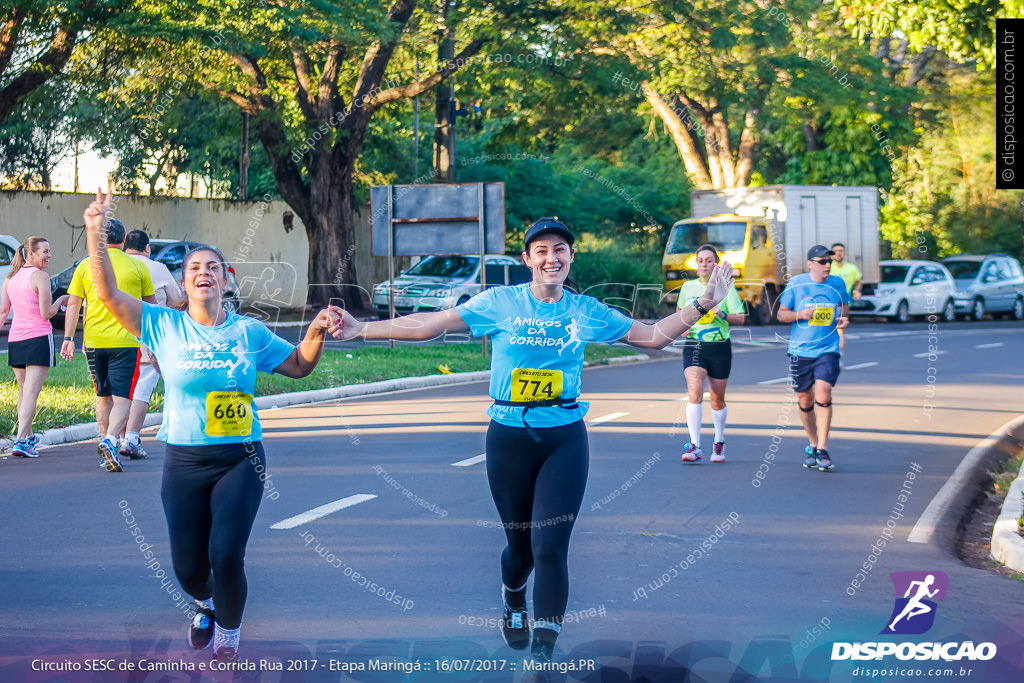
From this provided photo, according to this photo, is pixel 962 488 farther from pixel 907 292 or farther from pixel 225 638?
pixel 907 292

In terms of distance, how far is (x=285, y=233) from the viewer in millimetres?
33812

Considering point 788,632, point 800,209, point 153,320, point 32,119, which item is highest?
point 32,119

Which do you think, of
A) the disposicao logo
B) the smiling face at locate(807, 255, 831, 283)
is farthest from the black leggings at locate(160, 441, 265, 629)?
the smiling face at locate(807, 255, 831, 283)

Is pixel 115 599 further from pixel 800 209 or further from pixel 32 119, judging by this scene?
pixel 800 209

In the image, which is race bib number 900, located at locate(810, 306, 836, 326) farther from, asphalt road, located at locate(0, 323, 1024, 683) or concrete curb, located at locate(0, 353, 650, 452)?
concrete curb, located at locate(0, 353, 650, 452)

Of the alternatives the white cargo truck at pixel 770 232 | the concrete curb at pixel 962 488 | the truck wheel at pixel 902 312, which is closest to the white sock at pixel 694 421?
the concrete curb at pixel 962 488

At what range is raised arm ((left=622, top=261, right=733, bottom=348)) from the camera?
5160 mm

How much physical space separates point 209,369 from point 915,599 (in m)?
3.75

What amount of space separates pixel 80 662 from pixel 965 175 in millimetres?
46809

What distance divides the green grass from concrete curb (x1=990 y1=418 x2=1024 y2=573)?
8.22 meters

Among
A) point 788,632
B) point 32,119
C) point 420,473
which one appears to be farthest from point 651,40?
point 788,632

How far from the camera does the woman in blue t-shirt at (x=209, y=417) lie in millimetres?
4879

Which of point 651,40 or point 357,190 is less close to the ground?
point 651,40

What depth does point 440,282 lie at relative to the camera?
2764 cm
